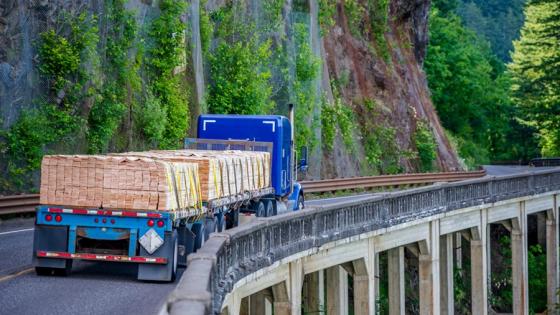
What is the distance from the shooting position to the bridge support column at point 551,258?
47.9 meters

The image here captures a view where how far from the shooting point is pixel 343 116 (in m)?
54.7

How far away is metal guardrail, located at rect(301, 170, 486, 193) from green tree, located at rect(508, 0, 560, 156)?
23.5 m

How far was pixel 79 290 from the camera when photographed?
1638cm

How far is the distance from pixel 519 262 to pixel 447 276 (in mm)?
6498

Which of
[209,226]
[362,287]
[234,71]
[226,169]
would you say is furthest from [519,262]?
[209,226]

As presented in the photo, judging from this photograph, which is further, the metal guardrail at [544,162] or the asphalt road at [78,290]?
the metal guardrail at [544,162]

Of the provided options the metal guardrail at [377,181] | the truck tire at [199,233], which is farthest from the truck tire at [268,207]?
the metal guardrail at [377,181]

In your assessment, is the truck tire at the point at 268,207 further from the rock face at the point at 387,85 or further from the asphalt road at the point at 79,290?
the rock face at the point at 387,85

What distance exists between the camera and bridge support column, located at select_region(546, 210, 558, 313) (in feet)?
157

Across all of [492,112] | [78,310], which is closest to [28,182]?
[78,310]

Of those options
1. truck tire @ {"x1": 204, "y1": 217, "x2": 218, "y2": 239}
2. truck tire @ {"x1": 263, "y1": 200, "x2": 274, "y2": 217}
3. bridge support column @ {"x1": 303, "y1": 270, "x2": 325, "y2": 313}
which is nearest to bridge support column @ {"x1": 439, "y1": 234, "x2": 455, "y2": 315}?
bridge support column @ {"x1": 303, "y1": 270, "x2": 325, "y2": 313}

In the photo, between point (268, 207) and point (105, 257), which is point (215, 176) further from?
point (268, 207)

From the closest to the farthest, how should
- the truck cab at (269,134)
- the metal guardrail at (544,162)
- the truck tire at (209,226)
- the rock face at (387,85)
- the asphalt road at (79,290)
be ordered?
the asphalt road at (79,290) → the truck tire at (209,226) → the truck cab at (269,134) → the rock face at (387,85) → the metal guardrail at (544,162)

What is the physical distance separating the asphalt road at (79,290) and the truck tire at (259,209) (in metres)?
5.82
